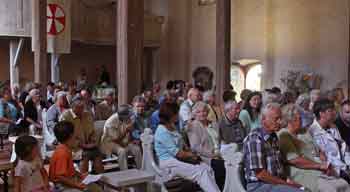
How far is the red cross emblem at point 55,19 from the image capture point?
43.1 feet

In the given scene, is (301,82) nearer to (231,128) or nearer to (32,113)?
(32,113)

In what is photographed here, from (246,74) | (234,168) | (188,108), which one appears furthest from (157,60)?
(234,168)

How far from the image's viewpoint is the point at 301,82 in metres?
13.7

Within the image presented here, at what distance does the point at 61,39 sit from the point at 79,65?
5.26 m

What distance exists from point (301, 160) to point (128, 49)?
166 inches

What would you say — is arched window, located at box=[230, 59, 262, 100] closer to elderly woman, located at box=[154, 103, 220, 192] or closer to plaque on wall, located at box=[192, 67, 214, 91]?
plaque on wall, located at box=[192, 67, 214, 91]

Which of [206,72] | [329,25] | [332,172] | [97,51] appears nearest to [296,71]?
[329,25]

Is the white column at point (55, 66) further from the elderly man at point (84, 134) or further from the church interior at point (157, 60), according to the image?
the elderly man at point (84, 134)

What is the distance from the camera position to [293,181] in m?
3.94

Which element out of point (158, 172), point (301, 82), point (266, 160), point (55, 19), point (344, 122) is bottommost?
point (158, 172)

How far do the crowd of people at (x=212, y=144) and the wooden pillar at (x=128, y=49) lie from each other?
88 cm

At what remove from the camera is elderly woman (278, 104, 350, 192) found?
400 cm

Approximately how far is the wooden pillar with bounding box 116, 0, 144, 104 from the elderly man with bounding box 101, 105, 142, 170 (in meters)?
1.42

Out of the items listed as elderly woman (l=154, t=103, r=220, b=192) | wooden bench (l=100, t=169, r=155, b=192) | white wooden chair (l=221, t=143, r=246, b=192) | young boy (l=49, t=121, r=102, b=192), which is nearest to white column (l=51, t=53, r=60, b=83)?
elderly woman (l=154, t=103, r=220, b=192)
